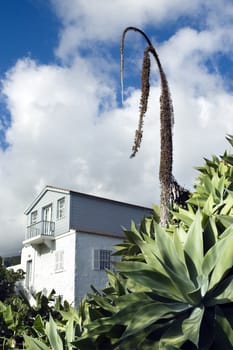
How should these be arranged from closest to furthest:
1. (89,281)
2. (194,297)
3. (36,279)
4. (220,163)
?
(194,297) < (220,163) < (89,281) < (36,279)

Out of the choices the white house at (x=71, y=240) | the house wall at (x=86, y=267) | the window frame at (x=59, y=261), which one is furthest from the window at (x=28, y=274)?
the house wall at (x=86, y=267)

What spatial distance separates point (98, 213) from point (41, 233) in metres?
3.89

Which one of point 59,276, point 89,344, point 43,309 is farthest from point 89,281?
point 89,344

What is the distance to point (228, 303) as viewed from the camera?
94.6 inches

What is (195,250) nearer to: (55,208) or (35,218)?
(55,208)

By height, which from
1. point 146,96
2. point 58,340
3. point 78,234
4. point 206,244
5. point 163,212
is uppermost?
point 78,234

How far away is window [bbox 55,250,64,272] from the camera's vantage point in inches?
1028

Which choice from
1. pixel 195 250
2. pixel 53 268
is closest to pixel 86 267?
pixel 53 268

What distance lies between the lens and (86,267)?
2506cm

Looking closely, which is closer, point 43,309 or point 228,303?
point 228,303

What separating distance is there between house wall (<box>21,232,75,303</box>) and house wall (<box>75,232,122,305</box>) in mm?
300

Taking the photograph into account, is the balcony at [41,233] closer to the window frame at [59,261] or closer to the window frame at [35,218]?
the window frame at [59,261]

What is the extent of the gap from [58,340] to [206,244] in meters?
1.52

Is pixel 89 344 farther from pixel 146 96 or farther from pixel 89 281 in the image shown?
pixel 89 281
